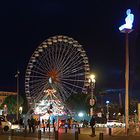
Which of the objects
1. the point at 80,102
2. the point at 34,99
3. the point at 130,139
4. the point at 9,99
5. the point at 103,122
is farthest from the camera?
the point at 9,99

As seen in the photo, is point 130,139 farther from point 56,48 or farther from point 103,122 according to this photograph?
point 103,122

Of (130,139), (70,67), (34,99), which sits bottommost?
(130,139)

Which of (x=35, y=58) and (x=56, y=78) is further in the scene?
(x=35, y=58)

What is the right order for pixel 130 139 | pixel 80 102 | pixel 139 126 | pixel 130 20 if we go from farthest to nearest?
pixel 80 102 < pixel 139 126 < pixel 130 20 < pixel 130 139

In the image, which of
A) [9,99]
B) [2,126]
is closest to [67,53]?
[2,126]

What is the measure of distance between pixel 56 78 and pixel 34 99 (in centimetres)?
740

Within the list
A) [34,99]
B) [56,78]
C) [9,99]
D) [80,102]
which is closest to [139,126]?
[56,78]

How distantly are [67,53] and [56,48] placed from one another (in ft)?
8.77

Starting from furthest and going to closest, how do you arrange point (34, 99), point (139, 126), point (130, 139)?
point (34, 99), point (139, 126), point (130, 139)

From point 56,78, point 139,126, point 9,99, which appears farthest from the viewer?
point 9,99

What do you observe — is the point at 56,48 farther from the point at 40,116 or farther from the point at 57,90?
the point at 40,116

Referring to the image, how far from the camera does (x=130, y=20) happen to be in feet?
136

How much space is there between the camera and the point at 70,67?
7244 cm

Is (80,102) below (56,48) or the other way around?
below
